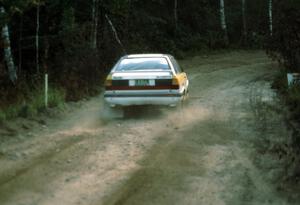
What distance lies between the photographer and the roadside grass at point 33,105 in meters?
13.5

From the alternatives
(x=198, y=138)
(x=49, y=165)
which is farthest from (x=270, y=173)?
(x=49, y=165)

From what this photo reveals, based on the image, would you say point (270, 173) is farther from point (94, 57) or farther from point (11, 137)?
point (94, 57)

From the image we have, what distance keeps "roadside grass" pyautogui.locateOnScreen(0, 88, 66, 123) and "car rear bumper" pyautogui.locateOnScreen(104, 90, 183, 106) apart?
2039 mm

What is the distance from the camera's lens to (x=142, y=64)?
14773 millimetres

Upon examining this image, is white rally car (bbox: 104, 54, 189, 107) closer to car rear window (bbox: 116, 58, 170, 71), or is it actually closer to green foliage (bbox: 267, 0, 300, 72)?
car rear window (bbox: 116, 58, 170, 71)

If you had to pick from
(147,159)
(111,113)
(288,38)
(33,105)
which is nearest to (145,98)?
(111,113)

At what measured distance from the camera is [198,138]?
11430mm

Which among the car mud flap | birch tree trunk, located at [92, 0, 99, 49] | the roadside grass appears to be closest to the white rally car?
the car mud flap

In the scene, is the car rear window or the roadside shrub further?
the car rear window

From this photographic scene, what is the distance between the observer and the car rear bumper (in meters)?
13.7

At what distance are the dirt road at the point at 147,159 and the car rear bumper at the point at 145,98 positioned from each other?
416 mm

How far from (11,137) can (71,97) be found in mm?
6227

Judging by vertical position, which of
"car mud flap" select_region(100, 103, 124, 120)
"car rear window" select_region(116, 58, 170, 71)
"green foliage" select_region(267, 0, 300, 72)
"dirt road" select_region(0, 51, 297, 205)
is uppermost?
"green foliage" select_region(267, 0, 300, 72)

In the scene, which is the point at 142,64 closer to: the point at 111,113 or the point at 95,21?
the point at 111,113
